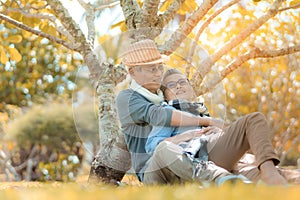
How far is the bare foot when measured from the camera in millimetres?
2807

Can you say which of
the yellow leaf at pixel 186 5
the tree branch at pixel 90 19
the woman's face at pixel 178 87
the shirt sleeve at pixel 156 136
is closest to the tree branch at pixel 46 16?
the tree branch at pixel 90 19

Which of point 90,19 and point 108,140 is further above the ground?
point 90,19

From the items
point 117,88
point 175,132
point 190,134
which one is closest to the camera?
point 190,134

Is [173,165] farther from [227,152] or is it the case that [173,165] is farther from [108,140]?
[108,140]

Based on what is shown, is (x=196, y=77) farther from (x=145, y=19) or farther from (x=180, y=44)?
(x=145, y=19)

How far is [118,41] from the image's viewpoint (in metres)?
Result: 4.14

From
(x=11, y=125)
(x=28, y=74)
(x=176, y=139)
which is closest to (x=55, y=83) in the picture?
(x=28, y=74)

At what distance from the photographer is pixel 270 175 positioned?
286 centimetres

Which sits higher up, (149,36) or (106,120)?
(149,36)

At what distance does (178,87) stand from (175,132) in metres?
0.34

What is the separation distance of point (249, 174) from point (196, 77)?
141cm

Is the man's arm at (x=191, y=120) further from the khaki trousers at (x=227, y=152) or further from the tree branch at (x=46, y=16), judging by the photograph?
the tree branch at (x=46, y=16)

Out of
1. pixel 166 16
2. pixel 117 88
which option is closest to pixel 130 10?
pixel 166 16

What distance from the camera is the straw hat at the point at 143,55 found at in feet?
12.2
